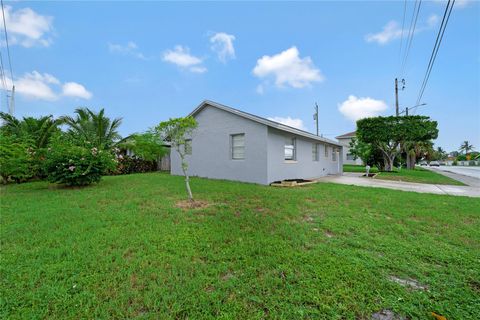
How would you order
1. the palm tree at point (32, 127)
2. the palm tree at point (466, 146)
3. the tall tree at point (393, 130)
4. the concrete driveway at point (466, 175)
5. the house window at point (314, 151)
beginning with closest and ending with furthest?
the palm tree at point (32, 127)
the concrete driveway at point (466, 175)
the house window at point (314, 151)
the tall tree at point (393, 130)
the palm tree at point (466, 146)

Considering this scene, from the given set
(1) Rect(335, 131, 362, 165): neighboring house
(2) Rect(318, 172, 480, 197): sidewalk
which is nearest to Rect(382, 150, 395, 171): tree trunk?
(2) Rect(318, 172, 480, 197): sidewalk

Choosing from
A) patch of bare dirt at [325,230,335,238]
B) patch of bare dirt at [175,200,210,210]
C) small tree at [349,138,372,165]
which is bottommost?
patch of bare dirt at [325,230,335,238]

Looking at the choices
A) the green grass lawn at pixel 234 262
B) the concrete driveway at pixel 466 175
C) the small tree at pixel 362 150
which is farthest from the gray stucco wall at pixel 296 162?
the concrete driveway at pixel 466 175

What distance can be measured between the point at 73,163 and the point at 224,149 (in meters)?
6.14

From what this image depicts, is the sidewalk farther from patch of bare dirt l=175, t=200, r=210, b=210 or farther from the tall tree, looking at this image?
the tall tree

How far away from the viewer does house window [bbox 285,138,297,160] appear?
10.7 m

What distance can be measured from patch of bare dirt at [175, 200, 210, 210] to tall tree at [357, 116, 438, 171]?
1745 cm

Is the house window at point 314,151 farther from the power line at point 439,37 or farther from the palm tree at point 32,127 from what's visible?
the palm tree at point 32,127

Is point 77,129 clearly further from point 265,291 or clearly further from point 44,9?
point 265,291

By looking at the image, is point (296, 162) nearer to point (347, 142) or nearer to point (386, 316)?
point (386, 316)

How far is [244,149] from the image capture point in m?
9.85

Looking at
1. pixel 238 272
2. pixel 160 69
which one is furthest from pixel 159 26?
A: pixel 238 272

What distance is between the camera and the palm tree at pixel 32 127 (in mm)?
10633

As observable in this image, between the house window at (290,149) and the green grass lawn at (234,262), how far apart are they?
5.92 metres
